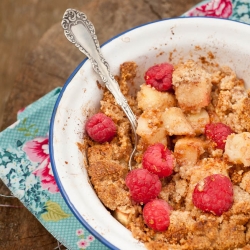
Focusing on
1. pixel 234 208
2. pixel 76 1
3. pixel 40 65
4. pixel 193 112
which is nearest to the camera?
pixel 234 208

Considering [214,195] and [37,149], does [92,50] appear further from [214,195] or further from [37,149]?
[214,195]

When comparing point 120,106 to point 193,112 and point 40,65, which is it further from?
point 40,65

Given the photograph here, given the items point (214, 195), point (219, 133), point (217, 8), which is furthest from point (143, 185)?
point (217, 8)

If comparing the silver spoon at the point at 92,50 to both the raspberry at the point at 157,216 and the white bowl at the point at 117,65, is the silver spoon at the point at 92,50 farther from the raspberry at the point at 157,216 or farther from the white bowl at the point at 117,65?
the raspberry at the point at 157,216

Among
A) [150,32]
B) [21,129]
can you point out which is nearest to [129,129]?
[150,32]

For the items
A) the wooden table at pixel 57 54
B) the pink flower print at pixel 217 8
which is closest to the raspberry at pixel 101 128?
the wooden table at pixel 57 54

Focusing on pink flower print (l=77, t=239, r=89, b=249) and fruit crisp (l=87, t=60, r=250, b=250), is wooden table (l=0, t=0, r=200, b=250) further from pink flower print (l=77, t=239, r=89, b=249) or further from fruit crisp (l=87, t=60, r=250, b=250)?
fruit crisp (l=87, t=60, r=250, b=250)

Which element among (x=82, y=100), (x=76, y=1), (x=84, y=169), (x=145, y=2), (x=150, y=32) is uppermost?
(x=76, y=1)
